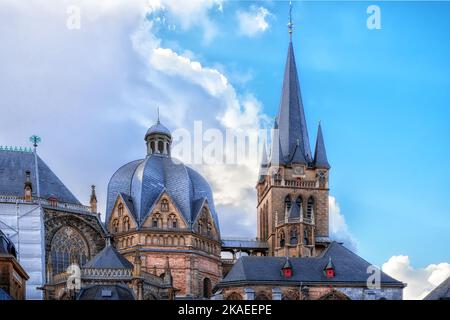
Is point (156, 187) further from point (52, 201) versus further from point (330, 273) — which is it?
point (330, 273)

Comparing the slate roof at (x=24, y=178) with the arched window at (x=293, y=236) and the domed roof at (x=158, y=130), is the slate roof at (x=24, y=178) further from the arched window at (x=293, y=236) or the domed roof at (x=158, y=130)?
the arched window at (x=293, y=236)

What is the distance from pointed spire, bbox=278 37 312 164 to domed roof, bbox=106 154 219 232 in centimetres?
1581

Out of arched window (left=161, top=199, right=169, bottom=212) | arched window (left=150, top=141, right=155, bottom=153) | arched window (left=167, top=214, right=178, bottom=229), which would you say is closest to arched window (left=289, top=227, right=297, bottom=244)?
arched window (left=167, top=214, right=178, bottom=229)

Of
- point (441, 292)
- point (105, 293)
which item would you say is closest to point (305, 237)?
point (441, 292)

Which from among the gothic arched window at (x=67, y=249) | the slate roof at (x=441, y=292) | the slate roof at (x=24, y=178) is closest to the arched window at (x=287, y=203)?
the slate roof at (x=24, y=178)

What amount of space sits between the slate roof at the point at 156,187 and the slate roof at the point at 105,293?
1843cm

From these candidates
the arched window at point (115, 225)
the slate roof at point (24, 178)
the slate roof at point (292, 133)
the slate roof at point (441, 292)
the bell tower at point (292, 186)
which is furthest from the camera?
the slate roof at point (292, 133)

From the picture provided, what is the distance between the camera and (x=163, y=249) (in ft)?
234

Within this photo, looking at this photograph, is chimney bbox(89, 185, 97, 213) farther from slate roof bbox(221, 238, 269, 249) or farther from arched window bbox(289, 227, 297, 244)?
arched window bbox(289, 227, 297, 244)

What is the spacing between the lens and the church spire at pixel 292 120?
8956 cm

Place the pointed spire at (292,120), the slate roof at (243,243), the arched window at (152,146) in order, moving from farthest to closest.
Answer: the pointed spire at (292,120), the slate roof at (243,243), the arched window at (152,146)
